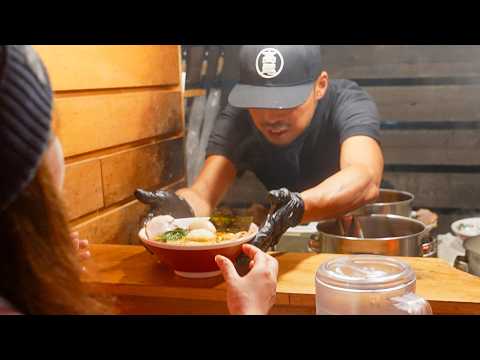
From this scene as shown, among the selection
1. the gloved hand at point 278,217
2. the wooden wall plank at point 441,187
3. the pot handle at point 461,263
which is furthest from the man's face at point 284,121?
the pot handle at point 461,263

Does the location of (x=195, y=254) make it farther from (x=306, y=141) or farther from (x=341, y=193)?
Answer: (x=306, y=141)

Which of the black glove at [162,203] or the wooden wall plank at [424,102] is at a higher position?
the wooden wall plank at [424,102]

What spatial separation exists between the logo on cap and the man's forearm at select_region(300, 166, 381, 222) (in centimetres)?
45

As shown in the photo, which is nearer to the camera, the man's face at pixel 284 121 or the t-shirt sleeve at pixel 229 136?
the man's face at pixel 284 121

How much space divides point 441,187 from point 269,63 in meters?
1.03

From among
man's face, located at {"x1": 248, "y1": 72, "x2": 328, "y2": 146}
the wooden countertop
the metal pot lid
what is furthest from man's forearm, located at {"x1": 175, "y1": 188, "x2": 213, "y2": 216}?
the metal pot lid

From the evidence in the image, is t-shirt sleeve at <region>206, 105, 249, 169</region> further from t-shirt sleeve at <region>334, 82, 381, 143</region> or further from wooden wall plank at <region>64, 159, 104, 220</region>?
wooden wall plank at <region>64, 159, 104, 220</region>

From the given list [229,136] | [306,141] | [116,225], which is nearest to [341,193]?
[306,141]

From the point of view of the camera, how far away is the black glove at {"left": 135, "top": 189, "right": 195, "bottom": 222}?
61.1 inches

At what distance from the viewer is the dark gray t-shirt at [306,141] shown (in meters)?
2.03

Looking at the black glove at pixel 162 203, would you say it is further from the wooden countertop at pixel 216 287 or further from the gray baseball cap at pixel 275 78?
the gray baseball cap at pixel 275 78

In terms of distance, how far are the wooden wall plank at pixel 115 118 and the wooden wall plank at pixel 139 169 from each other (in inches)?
2.1
